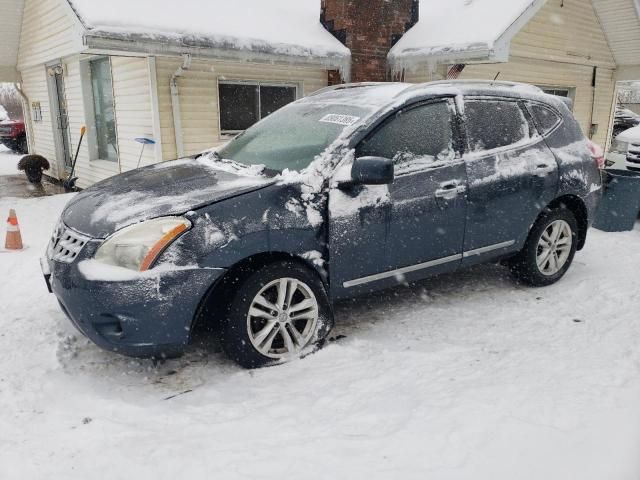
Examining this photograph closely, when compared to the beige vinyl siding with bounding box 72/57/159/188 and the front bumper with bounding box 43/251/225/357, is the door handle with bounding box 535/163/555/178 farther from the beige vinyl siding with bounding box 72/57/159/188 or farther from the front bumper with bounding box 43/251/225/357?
the beige vinyl siding with bounding box 72/57/159/188

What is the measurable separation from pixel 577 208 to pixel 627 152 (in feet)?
14.4

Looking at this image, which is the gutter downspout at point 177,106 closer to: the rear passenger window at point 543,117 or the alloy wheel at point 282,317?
the rear passenger window at point 543,117

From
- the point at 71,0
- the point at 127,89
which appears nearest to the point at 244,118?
the point at 127,89

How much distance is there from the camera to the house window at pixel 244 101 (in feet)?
30.3

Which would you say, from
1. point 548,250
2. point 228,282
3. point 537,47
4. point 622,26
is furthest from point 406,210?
point 622,26

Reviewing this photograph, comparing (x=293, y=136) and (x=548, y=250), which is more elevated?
(x=293, y=136)

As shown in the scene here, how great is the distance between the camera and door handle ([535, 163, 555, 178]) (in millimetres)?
4582

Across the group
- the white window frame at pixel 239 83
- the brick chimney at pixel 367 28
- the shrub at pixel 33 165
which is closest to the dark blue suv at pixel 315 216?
the white window frame at pixel 239 83

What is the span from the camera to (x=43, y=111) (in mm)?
13070

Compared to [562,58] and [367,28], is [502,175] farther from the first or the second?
[562,58]

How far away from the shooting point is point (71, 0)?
7086mm

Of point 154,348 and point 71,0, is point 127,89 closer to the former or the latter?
point 71,0

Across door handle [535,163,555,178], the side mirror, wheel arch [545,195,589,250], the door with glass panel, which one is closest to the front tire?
the side mirror

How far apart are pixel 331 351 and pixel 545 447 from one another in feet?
5.01
